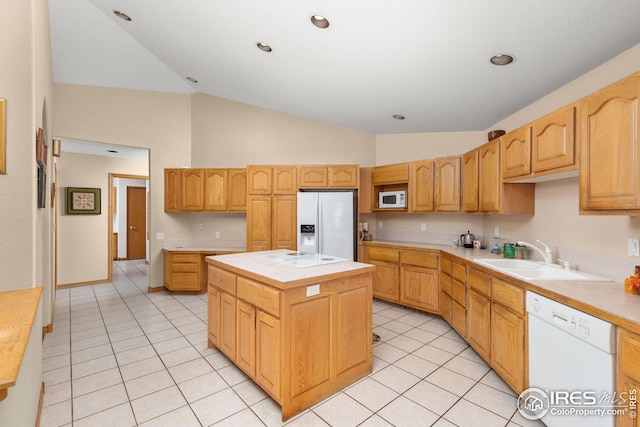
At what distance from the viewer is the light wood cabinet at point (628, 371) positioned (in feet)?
4.09

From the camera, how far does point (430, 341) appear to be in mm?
3115

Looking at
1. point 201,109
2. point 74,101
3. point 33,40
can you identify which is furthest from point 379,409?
point 74,101

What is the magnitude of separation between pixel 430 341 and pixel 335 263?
154 centimetres

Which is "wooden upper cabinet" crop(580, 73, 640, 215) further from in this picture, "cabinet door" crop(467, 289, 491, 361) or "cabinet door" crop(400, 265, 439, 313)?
"cabinet door" crop(400, 265, 439, 313)

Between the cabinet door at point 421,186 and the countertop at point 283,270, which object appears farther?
the cabinet door at point 421,186

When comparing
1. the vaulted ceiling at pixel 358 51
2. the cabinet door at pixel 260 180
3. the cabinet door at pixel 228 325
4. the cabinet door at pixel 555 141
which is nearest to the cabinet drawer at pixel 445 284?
the cabinet door at pixel 555 141

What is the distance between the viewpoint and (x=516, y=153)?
2.65m

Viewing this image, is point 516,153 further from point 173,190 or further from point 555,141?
point 173,190

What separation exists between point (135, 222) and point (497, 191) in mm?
8587

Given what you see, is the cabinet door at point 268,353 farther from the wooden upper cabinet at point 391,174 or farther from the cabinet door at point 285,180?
the wooden upper cabinet at point 391,174

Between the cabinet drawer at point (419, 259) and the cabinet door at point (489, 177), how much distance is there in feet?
2.84

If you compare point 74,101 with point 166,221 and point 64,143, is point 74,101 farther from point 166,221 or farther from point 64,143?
point 166,221

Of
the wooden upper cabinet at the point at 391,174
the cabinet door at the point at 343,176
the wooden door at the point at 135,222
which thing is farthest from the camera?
the wooden door at the point at 135,222

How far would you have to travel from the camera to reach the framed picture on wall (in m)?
5.28
